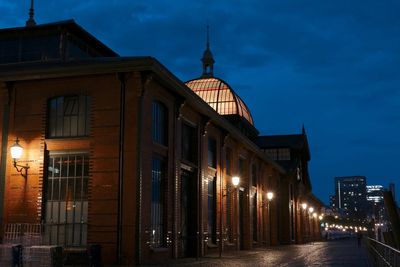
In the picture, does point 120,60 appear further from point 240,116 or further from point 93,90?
point 240,116

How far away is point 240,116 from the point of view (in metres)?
53.9

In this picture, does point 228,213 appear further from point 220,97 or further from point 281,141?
point 281,141

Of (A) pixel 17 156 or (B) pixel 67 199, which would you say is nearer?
(A) pixel 17 156

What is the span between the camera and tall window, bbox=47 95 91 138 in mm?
24219

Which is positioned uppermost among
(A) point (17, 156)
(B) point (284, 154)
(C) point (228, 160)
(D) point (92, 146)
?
(B) point (284, 154)

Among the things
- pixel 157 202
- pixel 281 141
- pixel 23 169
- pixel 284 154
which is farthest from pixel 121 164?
pixel 281 141

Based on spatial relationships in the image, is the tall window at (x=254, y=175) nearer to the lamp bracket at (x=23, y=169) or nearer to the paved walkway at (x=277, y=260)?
the paved walkway at (x=277, y=260)

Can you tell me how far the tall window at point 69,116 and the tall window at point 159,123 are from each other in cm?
288

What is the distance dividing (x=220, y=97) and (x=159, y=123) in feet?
97.2

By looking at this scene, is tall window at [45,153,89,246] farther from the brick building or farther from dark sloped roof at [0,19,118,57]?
dark sloped roof at [0,19,118,57]

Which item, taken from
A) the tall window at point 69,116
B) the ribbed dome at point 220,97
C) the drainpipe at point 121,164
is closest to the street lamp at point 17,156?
the tall window at point 69,116

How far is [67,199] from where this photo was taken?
23.7 m

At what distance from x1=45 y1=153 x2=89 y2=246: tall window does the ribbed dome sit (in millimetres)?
30687

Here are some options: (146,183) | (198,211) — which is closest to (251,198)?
(198,211)
